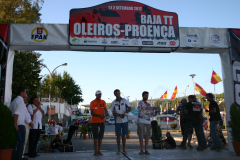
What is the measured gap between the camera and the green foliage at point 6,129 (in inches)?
197

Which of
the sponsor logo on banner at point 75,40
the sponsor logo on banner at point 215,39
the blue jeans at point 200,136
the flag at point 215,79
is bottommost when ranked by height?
the blue jeans at point 200,136

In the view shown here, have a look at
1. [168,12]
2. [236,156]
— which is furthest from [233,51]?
[236,156]

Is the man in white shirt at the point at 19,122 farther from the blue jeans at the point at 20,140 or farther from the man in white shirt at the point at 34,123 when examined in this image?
the man in white shirt at the point at 34,123

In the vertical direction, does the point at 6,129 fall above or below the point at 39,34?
below

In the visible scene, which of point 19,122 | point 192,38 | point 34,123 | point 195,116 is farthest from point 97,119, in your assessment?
point 192,38

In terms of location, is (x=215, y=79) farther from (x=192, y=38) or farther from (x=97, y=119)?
(x=97, y=119)

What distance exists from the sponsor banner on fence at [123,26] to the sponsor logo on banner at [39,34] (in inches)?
31.5

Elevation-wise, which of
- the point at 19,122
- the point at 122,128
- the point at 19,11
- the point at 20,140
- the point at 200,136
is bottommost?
the point at 200,136

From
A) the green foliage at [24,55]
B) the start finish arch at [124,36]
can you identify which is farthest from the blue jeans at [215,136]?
the green foliage at [24,55]

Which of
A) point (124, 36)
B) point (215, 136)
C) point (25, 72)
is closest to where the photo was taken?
point (215, 136)

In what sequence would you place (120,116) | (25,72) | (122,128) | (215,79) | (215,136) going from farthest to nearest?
(215,79) < (25,72) < (215,136) < (122,128) < (120,116)

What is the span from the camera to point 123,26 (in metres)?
7.25

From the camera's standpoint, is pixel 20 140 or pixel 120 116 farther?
pixel 120 116

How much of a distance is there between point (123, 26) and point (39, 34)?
2602mm
